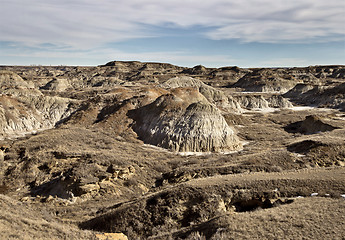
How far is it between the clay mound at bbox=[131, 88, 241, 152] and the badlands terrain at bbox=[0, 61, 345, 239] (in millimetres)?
155

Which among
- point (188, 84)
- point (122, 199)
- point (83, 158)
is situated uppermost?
point (188, 84)

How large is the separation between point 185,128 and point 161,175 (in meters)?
11.8

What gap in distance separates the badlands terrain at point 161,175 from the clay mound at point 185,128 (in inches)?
6.1

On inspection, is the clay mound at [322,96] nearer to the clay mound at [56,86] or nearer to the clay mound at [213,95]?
the clay mound at [213,95]

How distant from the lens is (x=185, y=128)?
35562mm

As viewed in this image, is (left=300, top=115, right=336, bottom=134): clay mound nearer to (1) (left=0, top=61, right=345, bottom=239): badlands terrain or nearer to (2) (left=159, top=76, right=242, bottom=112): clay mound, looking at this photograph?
(1) (left=0, top=61, right=345, bottom=239): badlands terrain

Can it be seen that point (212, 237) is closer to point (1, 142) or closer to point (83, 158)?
point (83, 158)

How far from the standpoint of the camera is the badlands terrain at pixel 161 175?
433 inches

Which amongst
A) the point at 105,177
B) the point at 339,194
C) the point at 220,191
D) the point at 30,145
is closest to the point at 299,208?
the point at 339,194

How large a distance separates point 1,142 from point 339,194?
4104 centimetres

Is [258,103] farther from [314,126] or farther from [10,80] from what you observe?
[10,80]

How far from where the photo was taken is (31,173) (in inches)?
924

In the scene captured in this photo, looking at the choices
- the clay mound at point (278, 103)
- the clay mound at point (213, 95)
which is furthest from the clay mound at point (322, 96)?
the clay mound at point (213, 95)

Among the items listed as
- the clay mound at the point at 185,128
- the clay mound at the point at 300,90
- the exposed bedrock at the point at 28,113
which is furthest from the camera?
the clay mound at the point at 300,90
